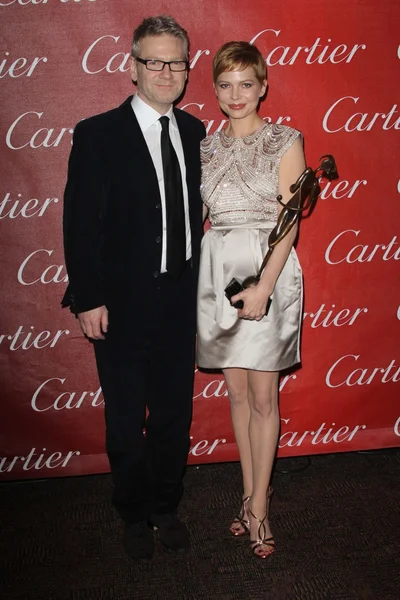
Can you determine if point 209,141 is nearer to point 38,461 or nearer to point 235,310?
point 235,310

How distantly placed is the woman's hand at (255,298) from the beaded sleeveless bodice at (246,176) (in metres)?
0.27

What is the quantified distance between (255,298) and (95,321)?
24.2 inches

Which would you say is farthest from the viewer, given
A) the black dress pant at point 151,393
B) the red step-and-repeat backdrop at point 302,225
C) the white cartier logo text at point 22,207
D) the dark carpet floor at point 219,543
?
the white cartier logo text at point 22,207

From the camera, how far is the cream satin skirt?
8.13ft

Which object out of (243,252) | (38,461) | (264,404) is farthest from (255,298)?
(38,461)

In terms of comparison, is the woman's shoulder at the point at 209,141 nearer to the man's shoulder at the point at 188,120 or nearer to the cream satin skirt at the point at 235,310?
the man's shoulder at the point at 188,120

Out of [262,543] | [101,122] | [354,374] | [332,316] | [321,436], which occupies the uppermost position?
[101,122]

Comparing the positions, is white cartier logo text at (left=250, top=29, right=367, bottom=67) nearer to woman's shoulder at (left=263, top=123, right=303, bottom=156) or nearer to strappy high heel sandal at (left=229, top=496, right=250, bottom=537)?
woman's shoulder at (left=263, top=123, right=303, bottom=156)

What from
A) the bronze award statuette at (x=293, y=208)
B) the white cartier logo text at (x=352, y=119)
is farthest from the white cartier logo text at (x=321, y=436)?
the white cartier logo text at (x=352, y=119)

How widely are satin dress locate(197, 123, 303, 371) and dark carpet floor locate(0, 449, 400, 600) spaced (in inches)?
30.4

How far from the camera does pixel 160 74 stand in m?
2.36

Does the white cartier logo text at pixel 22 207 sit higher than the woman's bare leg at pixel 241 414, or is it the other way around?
the white cartier logo text at pixel 22 207

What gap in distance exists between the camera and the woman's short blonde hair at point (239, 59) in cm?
235

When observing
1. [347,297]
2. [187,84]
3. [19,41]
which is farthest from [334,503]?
[19,41]
